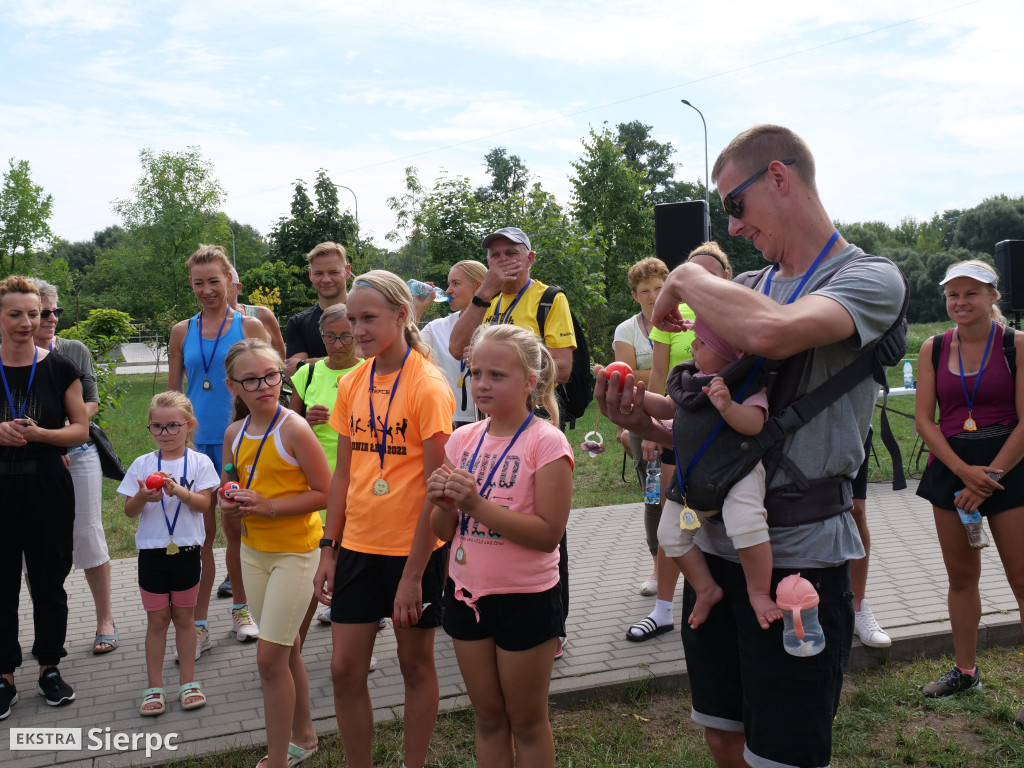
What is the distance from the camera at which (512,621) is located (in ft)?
8.71

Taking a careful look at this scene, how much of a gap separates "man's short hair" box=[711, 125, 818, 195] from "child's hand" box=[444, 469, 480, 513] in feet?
4.03

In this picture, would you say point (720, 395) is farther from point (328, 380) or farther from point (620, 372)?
point (328, 380)

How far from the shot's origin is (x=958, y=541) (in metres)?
4.12

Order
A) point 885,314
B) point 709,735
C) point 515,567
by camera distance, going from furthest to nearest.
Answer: point 515,567 < point 709,735 < point 885,314

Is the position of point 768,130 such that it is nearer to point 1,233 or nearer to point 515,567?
point 515,567

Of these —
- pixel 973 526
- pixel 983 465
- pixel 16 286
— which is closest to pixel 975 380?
pixel 983 465

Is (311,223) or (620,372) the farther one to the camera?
(311,223)

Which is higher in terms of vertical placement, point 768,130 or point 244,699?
point 768,130

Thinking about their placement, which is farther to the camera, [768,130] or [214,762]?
[214,762]

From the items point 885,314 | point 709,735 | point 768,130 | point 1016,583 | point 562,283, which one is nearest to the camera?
point 885,314

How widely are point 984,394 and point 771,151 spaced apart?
280 cm

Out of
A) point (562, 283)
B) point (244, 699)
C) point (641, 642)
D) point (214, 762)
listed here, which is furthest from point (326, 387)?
point (562, 283)

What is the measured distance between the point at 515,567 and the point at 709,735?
0.80m

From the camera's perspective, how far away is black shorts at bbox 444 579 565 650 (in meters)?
2.65
